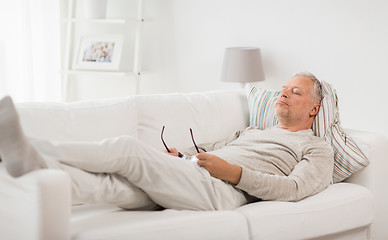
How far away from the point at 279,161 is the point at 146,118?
2.22 feet

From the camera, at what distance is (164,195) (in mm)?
2074

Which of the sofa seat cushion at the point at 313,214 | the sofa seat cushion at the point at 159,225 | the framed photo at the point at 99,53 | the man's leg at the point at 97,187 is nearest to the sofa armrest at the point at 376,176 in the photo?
the sofa seat cushion at the point at 313,214

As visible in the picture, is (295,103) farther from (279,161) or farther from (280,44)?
(280,44)

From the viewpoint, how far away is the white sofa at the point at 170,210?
68.7 inches

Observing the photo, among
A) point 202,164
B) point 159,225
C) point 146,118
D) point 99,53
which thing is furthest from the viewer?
point 99,53

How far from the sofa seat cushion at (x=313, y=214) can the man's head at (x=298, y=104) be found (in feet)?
1.24

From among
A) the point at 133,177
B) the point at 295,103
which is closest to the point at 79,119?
the point at 133,177

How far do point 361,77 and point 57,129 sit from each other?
1961 millimetres

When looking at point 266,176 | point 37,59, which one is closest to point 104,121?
point 266,176

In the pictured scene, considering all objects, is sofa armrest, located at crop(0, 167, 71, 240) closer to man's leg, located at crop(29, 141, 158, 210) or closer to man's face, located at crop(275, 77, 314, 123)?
man's leg, located at crop(29, 141, 158, 210)

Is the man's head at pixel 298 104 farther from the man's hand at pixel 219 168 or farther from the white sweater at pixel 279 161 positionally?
the man's hand at pixel 219 168

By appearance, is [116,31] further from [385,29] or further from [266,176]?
[266,176]

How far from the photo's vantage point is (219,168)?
2.20 m

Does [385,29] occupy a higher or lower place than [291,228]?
higher
